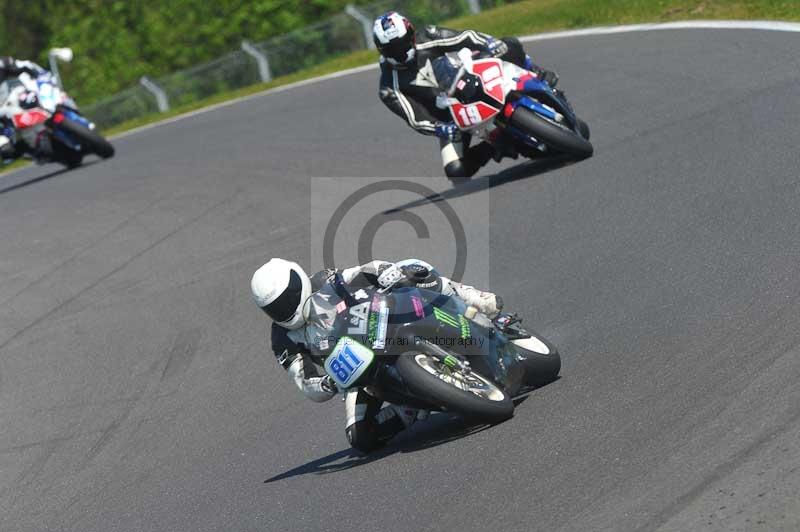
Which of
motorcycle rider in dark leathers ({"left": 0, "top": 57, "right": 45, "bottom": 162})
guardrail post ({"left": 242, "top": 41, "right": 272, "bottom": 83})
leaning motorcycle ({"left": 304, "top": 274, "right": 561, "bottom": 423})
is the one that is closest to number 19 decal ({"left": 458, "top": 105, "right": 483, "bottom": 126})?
leaning motorcycle ({"left": 304, "top": 274, "right": 561, "bottom": 423})

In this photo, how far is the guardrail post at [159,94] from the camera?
27516 millimetres

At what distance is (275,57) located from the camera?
26219mm

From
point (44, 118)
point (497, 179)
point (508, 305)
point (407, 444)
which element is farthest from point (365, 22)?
point (407, 444)

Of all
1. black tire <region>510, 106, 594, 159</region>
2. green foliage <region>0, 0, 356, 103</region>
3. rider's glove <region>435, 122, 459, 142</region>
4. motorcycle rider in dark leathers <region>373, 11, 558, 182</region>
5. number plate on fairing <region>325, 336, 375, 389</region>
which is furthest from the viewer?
green foliage <region>0, 0, 356, 103</region>

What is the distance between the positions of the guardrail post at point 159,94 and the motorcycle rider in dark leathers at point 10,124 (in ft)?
25.8

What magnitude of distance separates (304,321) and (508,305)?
8.52ft

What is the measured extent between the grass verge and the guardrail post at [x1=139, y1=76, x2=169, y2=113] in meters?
0.30

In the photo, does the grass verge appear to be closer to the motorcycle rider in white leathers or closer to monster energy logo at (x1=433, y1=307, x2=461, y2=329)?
the motorcycle rider in white leathers

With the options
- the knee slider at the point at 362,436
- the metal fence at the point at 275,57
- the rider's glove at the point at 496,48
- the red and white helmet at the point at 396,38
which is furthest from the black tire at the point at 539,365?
the metal fence at the point at 275,57

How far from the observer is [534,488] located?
564cm

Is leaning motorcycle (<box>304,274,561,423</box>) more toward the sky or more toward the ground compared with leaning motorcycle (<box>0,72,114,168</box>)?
more toward the sky

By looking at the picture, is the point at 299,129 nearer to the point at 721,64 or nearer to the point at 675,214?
the point at 721,64

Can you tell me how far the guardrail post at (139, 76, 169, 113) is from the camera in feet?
90.3

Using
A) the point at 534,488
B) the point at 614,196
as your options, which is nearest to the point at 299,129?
the point at 614,196
